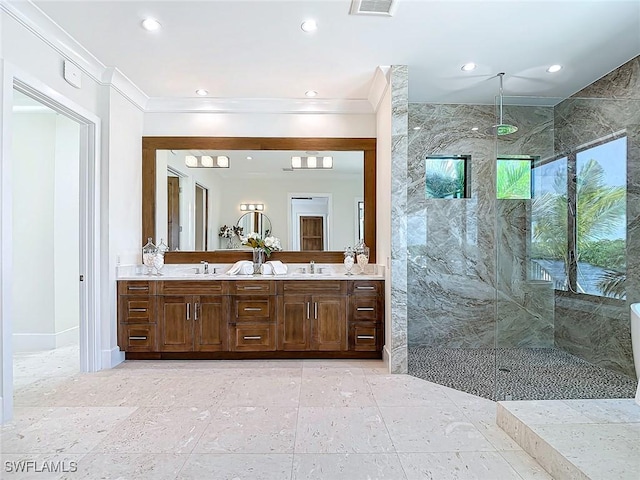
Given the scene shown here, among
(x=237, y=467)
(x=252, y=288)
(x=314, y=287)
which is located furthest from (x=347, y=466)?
(x=252, y=288)

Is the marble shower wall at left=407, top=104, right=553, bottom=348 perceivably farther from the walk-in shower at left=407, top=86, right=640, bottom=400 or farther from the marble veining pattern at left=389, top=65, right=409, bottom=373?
the marble veining pattern at left=389, top=65, right=409, bottom=373

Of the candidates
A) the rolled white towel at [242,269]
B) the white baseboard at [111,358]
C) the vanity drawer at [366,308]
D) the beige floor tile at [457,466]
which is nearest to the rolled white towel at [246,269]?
the rolled white towel at [242,269]

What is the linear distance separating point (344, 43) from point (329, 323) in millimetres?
2453

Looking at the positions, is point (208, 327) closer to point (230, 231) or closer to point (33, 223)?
point (230, 231)

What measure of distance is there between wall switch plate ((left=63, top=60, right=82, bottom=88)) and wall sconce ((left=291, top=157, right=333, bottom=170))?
6.79 ft

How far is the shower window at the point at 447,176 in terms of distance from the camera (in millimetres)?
4426

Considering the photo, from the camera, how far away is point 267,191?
4449 mm

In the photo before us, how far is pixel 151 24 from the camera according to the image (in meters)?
2.77

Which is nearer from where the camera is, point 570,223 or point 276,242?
point 570,223

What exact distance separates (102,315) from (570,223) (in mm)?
4378

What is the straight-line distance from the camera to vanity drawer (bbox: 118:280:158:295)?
3.75 m

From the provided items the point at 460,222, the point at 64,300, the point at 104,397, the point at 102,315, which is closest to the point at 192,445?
the point at 104,397

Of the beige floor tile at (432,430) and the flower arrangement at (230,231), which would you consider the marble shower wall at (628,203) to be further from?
the flower arrangement at (230,231)

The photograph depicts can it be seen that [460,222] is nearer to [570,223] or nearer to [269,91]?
[570,223]
